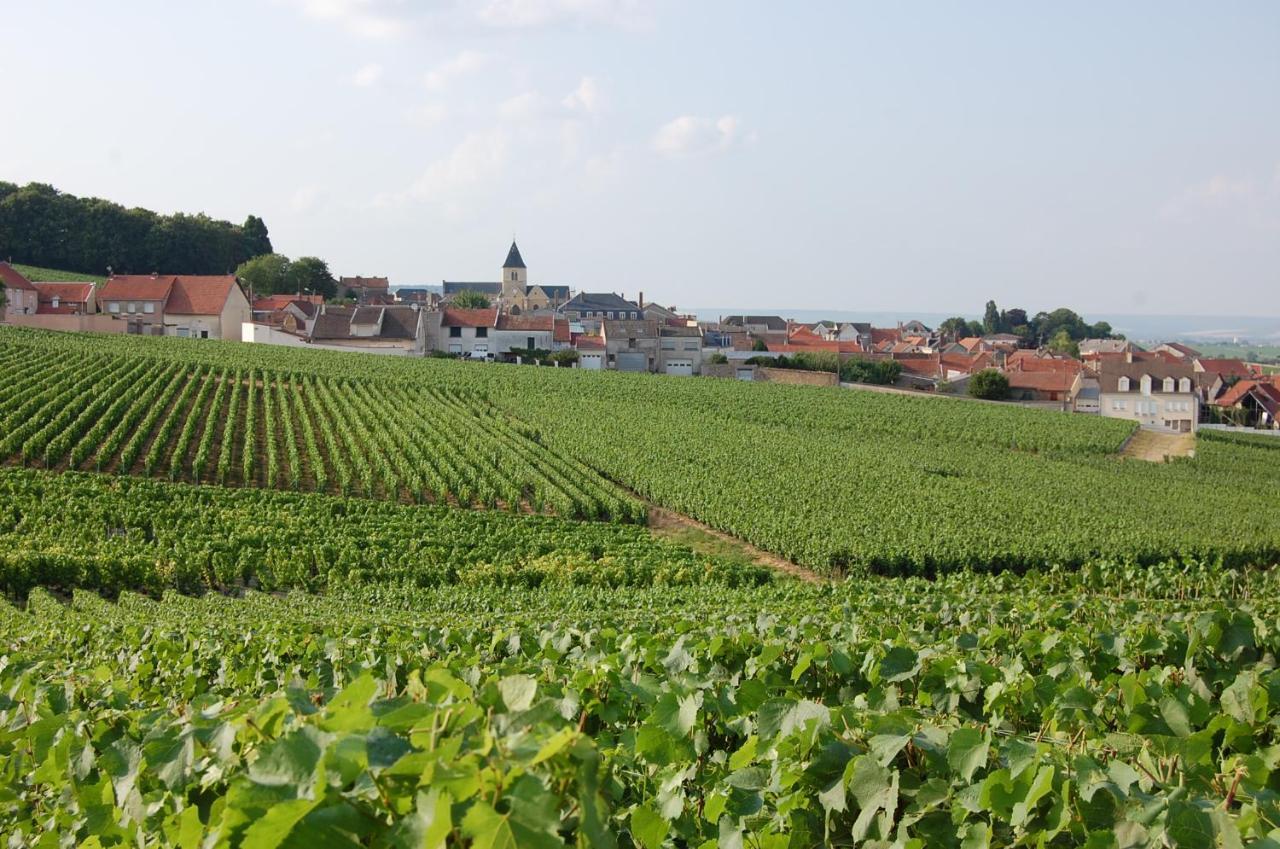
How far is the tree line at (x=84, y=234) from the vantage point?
109000 millimetres

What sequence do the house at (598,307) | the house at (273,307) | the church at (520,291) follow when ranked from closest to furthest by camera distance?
the house at (273,307) < the house at (598,307) < the church at (520,291)

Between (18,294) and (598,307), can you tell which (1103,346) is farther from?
(18,294)

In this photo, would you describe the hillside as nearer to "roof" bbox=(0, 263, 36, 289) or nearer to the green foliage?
"roof" bbox=(0, 263, 36, 289)

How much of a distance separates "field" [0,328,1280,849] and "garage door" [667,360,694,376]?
28485 millimetres

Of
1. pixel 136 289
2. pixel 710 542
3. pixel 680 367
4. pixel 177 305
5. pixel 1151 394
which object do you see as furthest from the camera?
pixel 680 367

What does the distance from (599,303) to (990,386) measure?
6265 cm

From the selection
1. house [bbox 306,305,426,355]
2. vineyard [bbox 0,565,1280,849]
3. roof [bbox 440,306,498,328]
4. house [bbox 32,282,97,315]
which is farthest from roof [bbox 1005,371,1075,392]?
vineyard [bbox 0,565,1280,849]

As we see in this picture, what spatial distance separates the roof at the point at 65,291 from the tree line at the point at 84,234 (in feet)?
90.0

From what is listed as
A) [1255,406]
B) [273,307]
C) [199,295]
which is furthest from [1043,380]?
[199,295]

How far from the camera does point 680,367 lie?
9388cm

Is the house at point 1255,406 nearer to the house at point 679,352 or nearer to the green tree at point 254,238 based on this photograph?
the house at point 679,352

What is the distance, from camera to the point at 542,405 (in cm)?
5388

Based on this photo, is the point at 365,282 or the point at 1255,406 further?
the point at 365,282

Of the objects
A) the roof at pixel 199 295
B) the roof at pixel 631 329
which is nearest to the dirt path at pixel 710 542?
the roof at pixel 631 329
